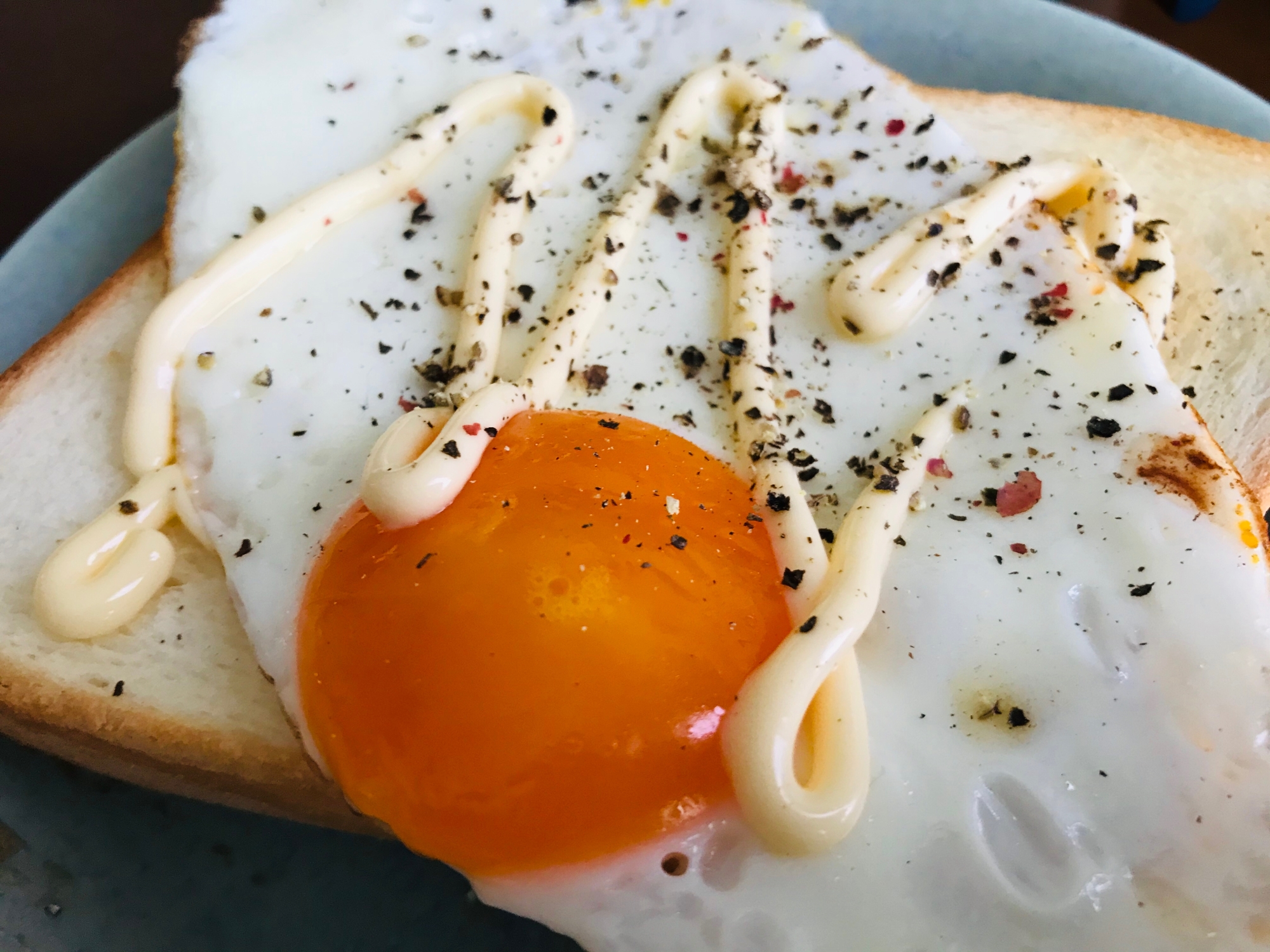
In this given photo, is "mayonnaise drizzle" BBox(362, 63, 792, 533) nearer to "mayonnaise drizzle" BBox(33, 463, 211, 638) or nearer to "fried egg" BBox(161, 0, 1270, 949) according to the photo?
"fried egg" BBox(161, 0, 1270, 949)

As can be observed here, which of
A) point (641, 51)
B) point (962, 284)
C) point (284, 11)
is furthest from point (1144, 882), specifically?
point (284, 11)

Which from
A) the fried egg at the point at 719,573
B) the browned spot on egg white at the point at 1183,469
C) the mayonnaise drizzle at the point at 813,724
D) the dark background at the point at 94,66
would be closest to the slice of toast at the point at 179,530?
the fried egg at the point at 719,573

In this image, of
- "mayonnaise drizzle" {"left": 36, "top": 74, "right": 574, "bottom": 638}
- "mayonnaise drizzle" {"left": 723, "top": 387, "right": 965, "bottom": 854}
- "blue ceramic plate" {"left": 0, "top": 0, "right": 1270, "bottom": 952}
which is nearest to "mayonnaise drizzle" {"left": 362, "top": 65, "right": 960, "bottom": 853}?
"mayonnaise drizzle" {"left": 723, "top": 387, "right": 965, "bottom": 854}

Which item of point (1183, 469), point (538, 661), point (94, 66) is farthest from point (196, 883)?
point (94, 66)

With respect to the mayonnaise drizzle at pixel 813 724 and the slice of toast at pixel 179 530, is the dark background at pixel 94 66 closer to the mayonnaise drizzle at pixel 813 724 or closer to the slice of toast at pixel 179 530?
the slice of toast at pixel 179 530

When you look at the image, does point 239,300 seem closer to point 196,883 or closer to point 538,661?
point 538,661

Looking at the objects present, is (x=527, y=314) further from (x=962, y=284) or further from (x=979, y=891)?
(x=979, y=891)
